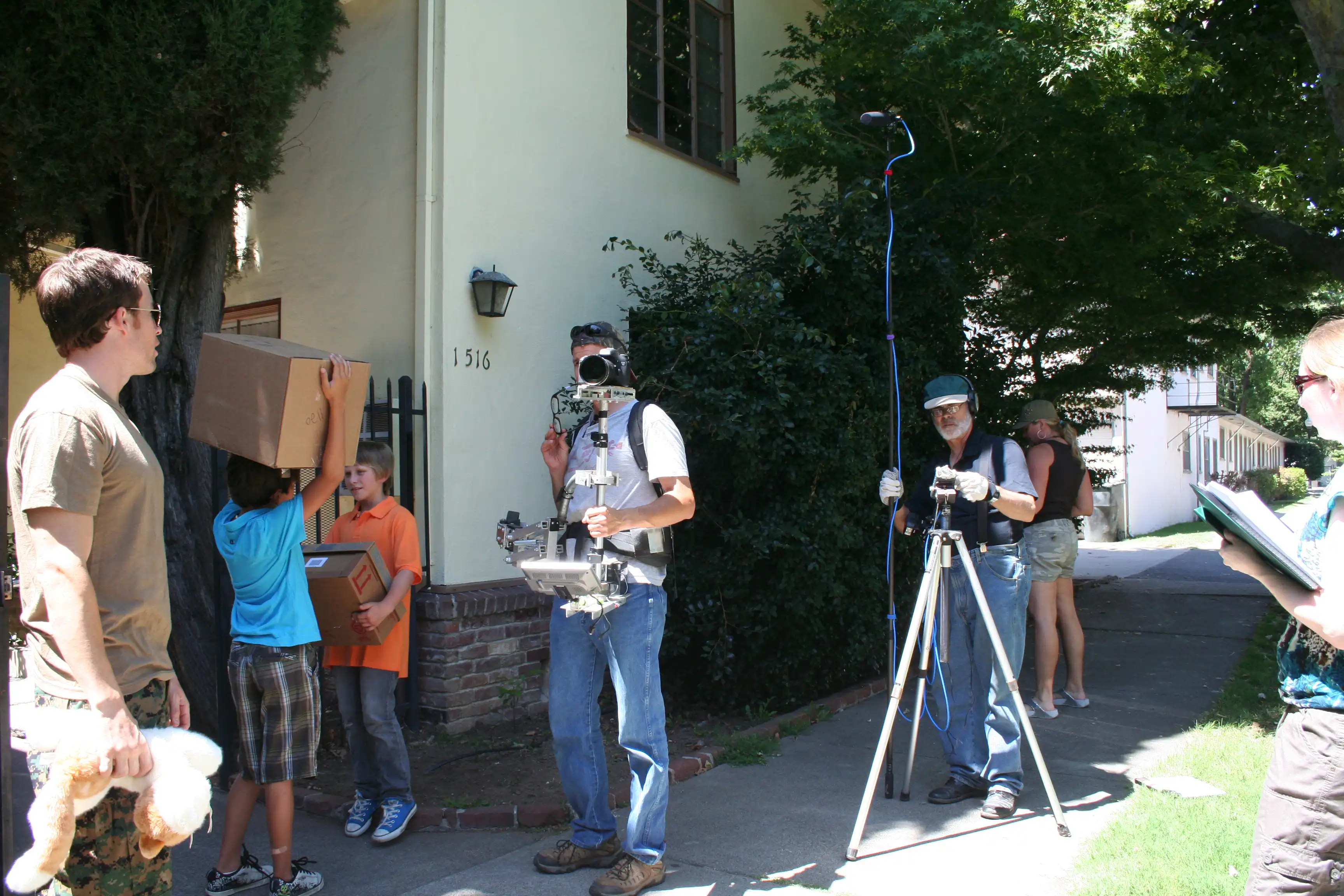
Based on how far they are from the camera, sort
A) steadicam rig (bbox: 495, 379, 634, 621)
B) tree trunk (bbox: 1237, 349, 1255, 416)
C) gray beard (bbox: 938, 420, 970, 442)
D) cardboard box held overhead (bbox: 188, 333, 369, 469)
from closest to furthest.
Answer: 1. steadicam rig (bbox: 495, 379, 634, 621)
2. cardboard box held overhead (bbox: 188, 333, 369, 469)
3. gray beard (bbox: 938, 420, 970, 442)
4. tree trunk (bbox: 1237, 349, 1255, 416)

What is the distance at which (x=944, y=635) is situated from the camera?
183 inches

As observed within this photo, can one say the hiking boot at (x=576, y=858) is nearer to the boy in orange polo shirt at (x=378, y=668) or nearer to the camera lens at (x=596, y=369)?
the boy in orange polo shirt at (x=378, y=668)

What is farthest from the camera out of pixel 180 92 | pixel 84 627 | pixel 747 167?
pixel 747 167

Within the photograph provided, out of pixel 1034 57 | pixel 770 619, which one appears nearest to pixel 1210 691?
pixel 770 619

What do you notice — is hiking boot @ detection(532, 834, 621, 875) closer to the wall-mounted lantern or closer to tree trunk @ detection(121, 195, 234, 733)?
tree trunk @ detection(121, 195, 234, 733)

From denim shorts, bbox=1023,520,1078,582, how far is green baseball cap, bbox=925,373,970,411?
217 cm

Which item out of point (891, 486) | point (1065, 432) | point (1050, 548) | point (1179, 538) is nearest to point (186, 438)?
point (891, 486)

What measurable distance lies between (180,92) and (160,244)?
100cm

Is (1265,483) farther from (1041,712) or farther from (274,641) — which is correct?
(274,641)

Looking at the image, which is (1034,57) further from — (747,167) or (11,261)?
(11,261)

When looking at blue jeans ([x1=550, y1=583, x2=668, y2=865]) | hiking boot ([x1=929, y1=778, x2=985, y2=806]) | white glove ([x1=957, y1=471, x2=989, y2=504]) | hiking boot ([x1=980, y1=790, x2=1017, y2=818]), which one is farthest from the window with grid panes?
hiking boot ([x1=980, y1=790, x2=1017, y2=818])

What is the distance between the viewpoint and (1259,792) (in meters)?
4.65

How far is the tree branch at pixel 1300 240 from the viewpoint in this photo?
848 cm

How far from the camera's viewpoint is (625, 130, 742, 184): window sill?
7719 millimetres
